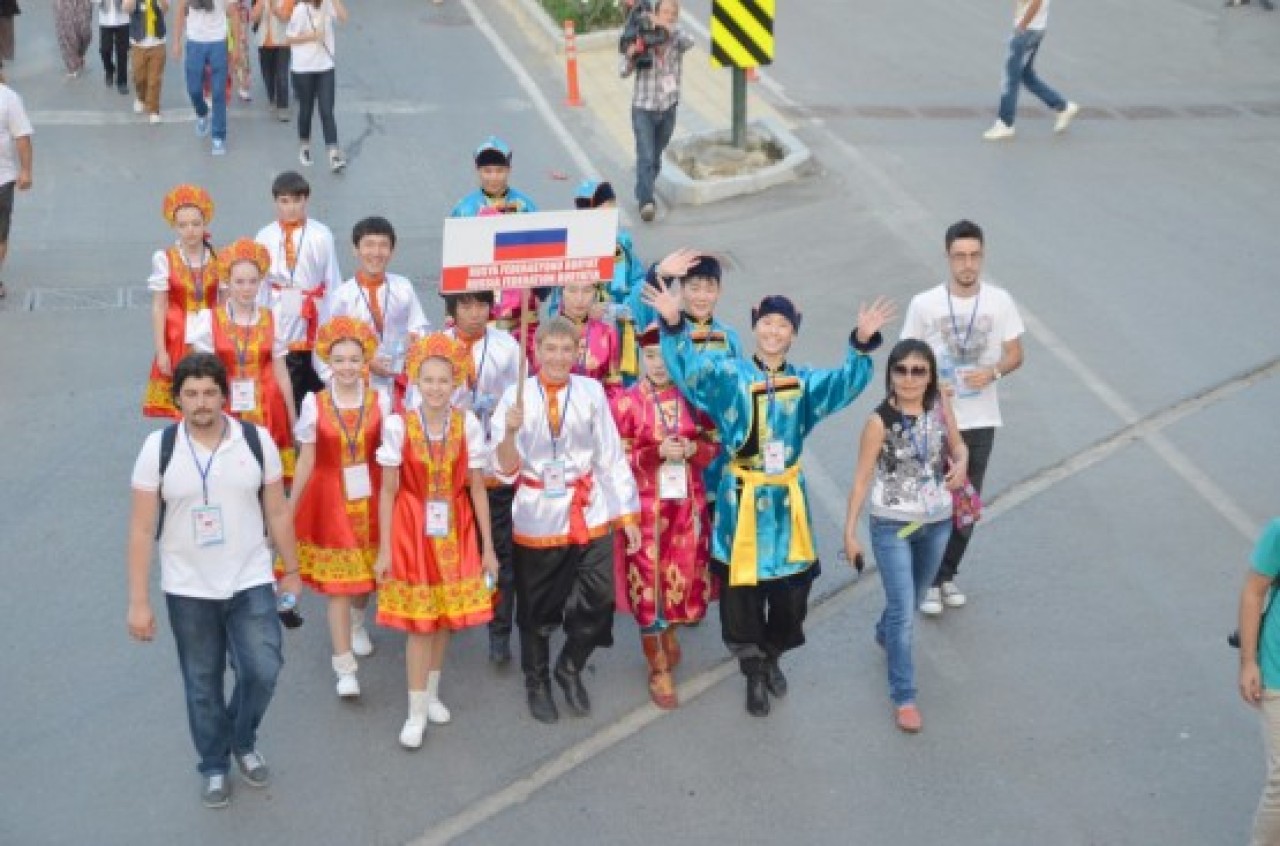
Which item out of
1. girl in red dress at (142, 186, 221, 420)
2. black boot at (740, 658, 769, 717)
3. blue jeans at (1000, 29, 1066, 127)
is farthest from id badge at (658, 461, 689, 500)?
blue jeans at (1000, 29, 1066, 127)

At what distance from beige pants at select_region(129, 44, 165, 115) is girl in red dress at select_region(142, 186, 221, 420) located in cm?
832

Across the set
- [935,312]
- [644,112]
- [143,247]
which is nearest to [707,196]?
[644,112]

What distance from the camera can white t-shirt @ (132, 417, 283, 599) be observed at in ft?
21.0

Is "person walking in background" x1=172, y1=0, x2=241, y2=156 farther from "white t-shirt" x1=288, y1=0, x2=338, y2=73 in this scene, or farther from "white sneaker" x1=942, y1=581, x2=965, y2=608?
"white sneaker" x1=942, y1=581, x2=965, y2=608

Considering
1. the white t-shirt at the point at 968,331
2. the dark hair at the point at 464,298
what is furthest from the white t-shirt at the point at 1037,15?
the dark hair at the point at 464,298

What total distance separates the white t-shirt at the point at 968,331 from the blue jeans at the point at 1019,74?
835 cm

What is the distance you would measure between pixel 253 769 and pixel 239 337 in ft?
7.38

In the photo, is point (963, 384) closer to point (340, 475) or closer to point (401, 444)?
point (401, 444)

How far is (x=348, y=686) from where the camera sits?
7574 millimetres

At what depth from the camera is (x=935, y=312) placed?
26.8 ft

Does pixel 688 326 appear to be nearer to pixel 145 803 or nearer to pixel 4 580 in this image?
pixel 145 803

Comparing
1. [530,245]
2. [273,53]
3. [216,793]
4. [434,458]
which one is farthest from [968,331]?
[273,53]

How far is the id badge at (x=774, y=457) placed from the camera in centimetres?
727

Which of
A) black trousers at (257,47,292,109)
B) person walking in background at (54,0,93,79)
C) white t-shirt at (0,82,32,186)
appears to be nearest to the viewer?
white t-shirt at (0,82,32,186)
